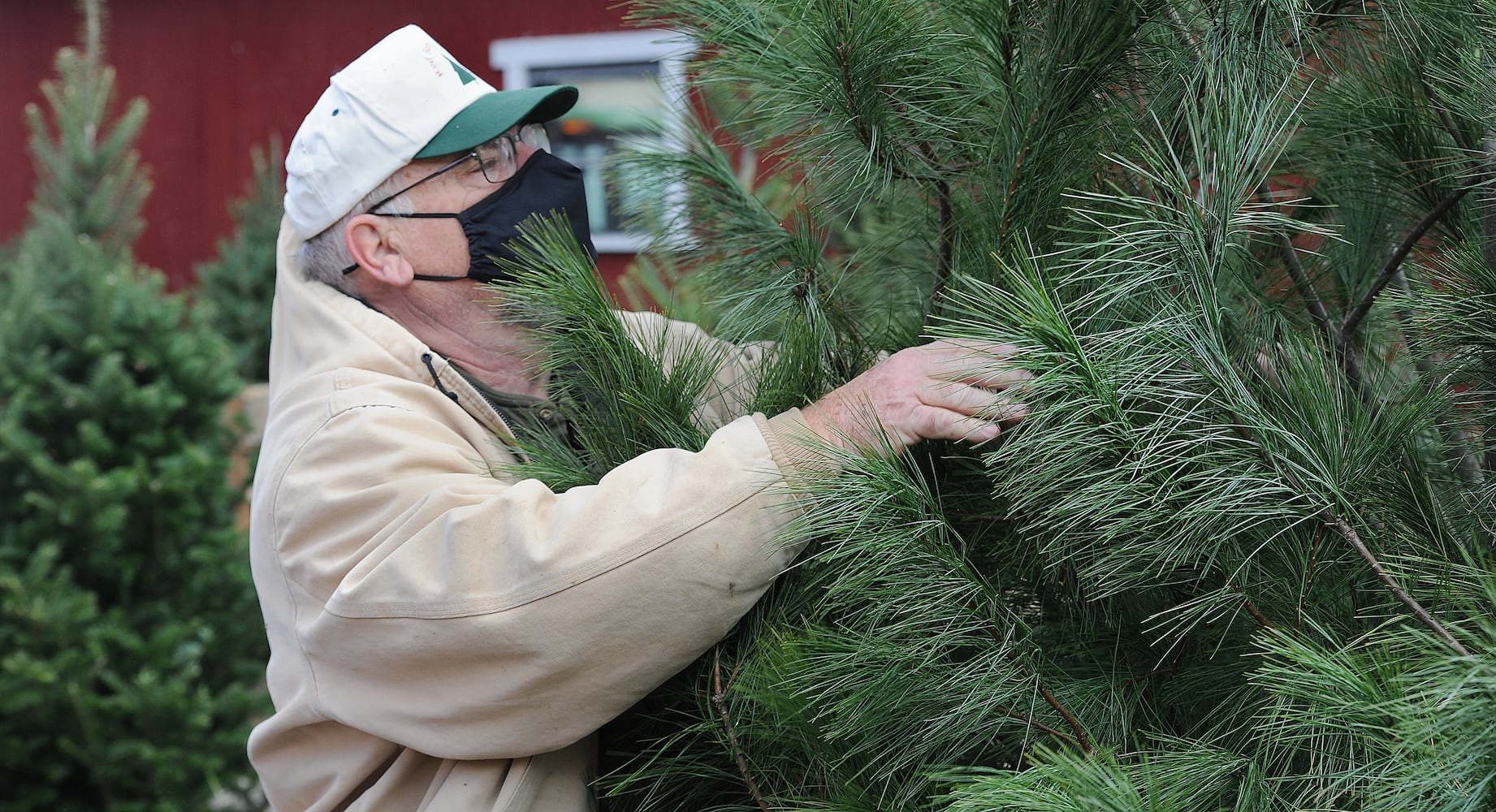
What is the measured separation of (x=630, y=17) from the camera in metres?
1.54

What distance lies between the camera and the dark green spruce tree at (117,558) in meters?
3.38

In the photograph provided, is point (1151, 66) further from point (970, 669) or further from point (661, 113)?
point (661, 113)

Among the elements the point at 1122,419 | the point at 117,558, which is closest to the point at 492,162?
the point at 1122,419

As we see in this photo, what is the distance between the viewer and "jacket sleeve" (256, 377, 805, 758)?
49.4 inches

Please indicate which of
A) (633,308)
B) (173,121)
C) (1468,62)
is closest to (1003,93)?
(1468,62)

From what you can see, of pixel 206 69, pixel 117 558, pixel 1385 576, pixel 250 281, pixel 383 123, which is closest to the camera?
pixel 1385 576

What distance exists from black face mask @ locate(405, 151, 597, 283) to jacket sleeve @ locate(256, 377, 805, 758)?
18.0 inches

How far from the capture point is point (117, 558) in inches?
141

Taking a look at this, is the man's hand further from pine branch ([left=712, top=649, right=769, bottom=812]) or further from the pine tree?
pine branch ([left=712, top=649, right=769, bottom=812])

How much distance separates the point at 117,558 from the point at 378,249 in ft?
7.56

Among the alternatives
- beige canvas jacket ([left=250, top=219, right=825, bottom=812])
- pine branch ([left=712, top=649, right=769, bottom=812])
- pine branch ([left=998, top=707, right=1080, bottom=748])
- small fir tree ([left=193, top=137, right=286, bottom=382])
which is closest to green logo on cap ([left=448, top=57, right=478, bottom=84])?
beige canvas jacket ([left=250, top=219, right=825, bottom=812])

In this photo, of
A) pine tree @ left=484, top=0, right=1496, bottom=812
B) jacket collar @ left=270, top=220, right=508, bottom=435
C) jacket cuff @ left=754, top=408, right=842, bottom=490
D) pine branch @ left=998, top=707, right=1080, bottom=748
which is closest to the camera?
pine tree @ left=484, top=0, right=1496, bottom=812

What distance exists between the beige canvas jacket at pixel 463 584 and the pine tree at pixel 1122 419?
3.4 inches

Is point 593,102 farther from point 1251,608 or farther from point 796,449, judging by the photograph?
point 1251,608
